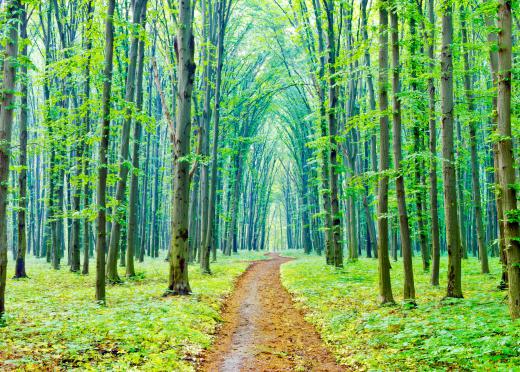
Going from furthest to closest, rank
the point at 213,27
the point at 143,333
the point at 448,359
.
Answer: the point at 213,27, the point at 143,333, the point at 448,359

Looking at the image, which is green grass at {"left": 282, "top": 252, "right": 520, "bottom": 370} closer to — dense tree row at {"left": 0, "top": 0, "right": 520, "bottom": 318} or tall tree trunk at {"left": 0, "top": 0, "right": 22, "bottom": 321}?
dense tree row at {"left": 0, "top": 0, "right": 520, "bottom": 318}

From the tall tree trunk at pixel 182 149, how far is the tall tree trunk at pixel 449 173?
24.9ft

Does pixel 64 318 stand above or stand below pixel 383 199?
below

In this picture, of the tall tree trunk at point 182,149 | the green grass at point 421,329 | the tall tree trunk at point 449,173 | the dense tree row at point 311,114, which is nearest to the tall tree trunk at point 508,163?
the dense tree row at point 311,114

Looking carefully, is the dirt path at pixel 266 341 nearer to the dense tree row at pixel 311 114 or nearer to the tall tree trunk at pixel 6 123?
the dense tree row at pixel 311 114

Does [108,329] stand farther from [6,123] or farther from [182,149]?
[182,149]

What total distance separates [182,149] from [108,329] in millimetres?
6574

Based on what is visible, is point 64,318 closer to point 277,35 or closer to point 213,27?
point 213,27

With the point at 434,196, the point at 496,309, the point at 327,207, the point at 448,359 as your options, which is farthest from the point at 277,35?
the point at 448,359

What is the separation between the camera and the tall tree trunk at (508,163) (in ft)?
20.6

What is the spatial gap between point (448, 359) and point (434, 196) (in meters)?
7.51

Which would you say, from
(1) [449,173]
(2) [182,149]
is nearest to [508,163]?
(1) [449,173]

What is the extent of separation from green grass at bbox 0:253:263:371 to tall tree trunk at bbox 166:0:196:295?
3.62 feet

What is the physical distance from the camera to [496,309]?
7.89 m
